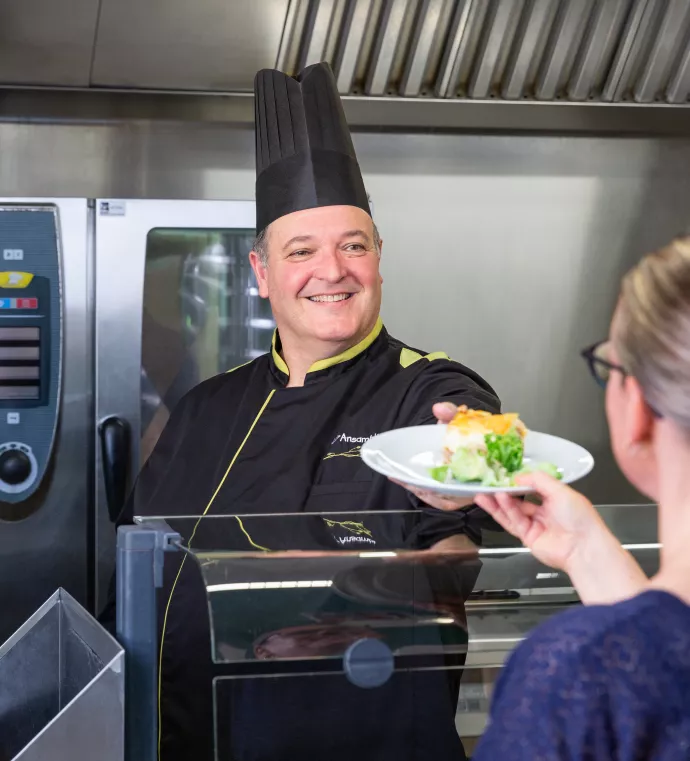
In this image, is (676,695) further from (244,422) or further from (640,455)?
(244,422)

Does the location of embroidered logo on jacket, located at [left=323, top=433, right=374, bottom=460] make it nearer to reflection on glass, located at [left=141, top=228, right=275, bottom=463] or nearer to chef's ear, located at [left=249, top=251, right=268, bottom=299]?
chef's ear, located at [left=249, top=251, right=268, bottom=299]

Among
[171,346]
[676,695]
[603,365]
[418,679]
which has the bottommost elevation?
[171,346]

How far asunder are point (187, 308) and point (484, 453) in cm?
165

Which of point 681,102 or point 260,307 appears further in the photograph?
point 681,102

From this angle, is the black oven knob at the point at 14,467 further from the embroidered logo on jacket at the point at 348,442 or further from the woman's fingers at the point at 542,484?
the woman's fingers at the point at 542,484

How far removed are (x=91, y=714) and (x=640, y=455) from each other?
0.63 m

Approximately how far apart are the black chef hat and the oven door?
546 mm

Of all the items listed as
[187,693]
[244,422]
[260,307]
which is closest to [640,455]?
[187,693]

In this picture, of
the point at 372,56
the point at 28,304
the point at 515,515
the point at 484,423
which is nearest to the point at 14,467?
the point at 28,304

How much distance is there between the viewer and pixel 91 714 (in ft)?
3.60

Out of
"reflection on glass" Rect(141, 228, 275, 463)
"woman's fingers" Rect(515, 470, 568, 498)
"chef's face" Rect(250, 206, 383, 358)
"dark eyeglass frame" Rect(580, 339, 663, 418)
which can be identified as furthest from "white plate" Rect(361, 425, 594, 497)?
"reflection on glass" Rect(141, 228, 275, 463)

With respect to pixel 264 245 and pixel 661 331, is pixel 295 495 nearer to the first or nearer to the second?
pixel 264 245

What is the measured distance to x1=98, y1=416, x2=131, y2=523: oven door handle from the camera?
257 centimetres

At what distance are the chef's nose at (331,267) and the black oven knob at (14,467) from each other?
1140 mm
